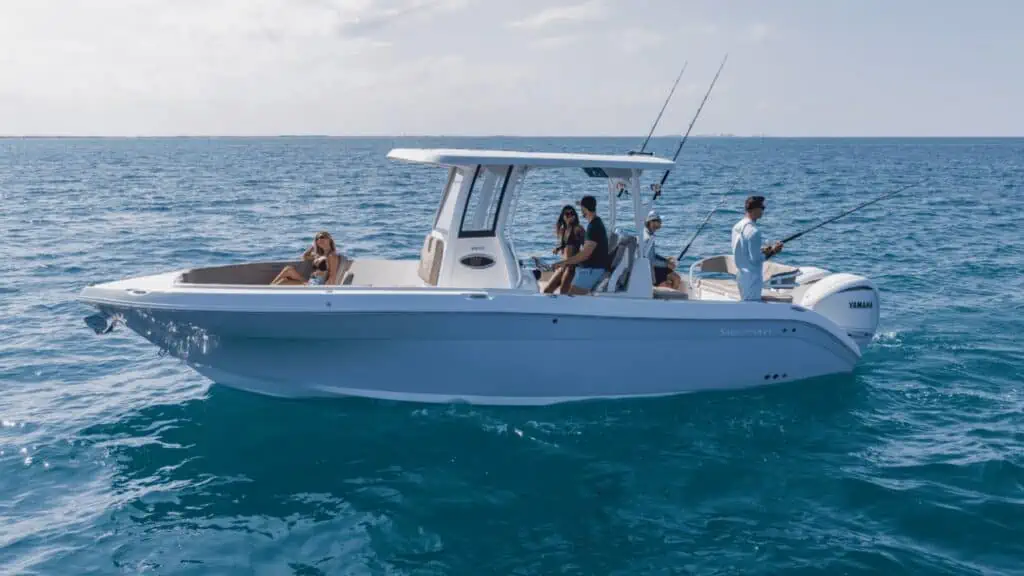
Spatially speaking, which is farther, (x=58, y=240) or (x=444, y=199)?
(x=58, y=240)

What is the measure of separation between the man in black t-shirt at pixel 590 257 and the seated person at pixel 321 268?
2404 mm

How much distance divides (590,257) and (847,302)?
3.21 meters

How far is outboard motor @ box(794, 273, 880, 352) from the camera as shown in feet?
31.9

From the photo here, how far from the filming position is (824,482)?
760cm

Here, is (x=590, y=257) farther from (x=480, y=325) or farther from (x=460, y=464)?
(x=460, y=464)

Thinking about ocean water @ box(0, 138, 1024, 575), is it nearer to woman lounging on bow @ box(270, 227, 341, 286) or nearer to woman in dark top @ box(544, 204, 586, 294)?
woman in dark top @ box(544, 204, 586, 294)

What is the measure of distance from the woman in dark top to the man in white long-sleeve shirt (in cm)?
166

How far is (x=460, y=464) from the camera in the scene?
7836 millimetres

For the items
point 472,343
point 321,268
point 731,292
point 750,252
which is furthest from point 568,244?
point 321,268

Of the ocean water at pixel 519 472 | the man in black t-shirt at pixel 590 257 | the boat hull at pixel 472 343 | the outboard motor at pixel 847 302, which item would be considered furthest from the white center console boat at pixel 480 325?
the outboard motor at pixel 847 302

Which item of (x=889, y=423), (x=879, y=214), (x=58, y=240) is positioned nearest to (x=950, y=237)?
(x=879, y=214)

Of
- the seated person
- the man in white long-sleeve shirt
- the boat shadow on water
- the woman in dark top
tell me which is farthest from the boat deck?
the seated person

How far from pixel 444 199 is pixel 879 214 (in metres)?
Answer: 23.4

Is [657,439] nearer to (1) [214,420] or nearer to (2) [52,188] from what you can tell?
(1) [214,420]
